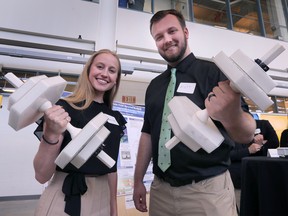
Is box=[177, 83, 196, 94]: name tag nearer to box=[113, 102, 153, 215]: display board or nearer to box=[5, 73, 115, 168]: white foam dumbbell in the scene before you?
box=[5, 73, 115, 168]: white foam dumbbell

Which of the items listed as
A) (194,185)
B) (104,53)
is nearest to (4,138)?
(104,53)

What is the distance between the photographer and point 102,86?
1074mm

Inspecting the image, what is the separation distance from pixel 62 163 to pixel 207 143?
0.32m

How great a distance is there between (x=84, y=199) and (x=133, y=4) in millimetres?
4928

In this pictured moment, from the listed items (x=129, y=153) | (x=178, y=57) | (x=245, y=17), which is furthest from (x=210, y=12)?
(x=178, y=57)

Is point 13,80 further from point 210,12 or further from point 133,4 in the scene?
point 210,12

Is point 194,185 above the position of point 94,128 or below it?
below

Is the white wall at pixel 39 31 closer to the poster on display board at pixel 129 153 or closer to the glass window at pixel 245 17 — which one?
the poster on display board at pixel 129 153

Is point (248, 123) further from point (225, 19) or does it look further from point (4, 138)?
point (225, 19)

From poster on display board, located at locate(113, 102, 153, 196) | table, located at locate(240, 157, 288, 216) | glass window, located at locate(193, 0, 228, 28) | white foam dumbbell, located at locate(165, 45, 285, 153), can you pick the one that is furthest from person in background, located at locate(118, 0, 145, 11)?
white foam dumbbell, located at locate(165, 45, 285, 153)

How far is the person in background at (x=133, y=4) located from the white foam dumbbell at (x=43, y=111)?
479 centimetres

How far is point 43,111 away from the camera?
51 cm

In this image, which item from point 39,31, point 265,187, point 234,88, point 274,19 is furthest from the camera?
point 274,19

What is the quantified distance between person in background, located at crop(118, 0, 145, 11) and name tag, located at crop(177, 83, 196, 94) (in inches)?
169
